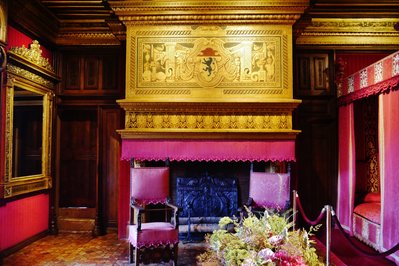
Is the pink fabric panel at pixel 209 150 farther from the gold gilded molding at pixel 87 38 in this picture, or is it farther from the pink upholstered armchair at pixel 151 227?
the gold gilded molding at pixel 87 38

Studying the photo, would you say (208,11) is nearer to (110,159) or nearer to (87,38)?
(87,38)

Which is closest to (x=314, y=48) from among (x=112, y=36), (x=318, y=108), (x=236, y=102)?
(x=318, y=108)

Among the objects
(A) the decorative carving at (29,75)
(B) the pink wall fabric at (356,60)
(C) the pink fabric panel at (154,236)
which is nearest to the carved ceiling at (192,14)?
(B) the pink wall fabric at (356,60)

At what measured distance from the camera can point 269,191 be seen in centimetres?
517

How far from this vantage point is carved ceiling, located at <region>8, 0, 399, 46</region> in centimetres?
533

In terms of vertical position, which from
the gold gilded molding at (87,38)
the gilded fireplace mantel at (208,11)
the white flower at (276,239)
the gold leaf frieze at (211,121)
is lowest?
the white flower at (276,239)

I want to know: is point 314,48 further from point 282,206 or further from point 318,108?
point 282,206

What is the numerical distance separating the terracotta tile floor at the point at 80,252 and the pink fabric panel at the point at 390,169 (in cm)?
240

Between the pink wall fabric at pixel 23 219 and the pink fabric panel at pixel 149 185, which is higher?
the pink fabric panel at pixel 149 185

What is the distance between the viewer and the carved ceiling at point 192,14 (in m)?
5.33

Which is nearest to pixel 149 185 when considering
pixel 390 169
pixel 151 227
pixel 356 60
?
pixel 151 227

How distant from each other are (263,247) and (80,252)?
334cm

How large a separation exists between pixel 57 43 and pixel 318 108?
468 cm

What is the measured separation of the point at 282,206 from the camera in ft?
16.7
